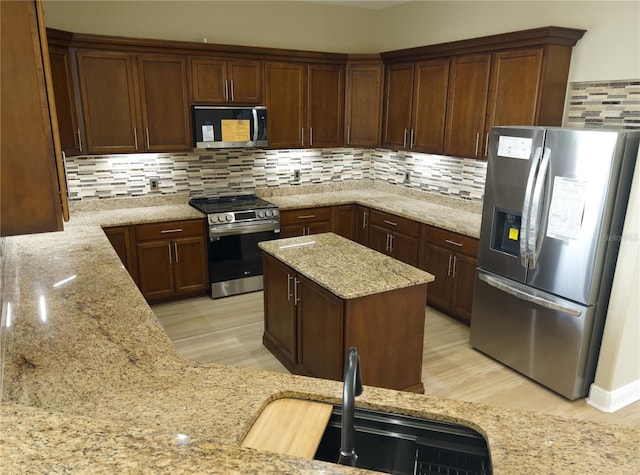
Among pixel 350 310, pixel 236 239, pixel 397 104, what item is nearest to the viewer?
pixel 350 310

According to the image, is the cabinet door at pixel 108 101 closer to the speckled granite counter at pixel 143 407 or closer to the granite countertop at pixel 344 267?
the granite countertop at pixel 344 267

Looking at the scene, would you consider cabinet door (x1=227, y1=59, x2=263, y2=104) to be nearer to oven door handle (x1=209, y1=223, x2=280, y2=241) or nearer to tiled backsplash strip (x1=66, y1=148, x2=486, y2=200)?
tiled backsplash strip (x1=66, y1=148, x2=486, y2=200)

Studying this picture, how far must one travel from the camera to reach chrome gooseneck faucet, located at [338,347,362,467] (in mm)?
1169

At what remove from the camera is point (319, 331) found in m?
3.00

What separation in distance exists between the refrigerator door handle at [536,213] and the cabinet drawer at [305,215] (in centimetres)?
242

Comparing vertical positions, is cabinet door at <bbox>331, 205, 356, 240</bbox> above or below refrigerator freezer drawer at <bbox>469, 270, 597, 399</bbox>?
above

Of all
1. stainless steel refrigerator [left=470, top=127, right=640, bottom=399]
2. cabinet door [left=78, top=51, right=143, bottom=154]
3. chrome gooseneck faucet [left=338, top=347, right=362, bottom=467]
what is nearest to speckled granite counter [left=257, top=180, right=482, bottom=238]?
stainless steel refrigerator [left=470, top=127, right=640, bottom=399]

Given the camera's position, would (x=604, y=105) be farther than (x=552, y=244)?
Yes

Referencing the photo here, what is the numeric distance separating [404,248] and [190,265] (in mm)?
2102

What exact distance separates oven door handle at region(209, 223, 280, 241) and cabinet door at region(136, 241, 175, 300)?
415 mm

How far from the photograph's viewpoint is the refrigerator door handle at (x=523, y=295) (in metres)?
3.06

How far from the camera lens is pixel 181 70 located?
4.48 meters

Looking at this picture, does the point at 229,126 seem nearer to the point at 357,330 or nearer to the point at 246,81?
the point at 246,81

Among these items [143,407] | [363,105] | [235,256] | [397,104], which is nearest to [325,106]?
[363,105]
